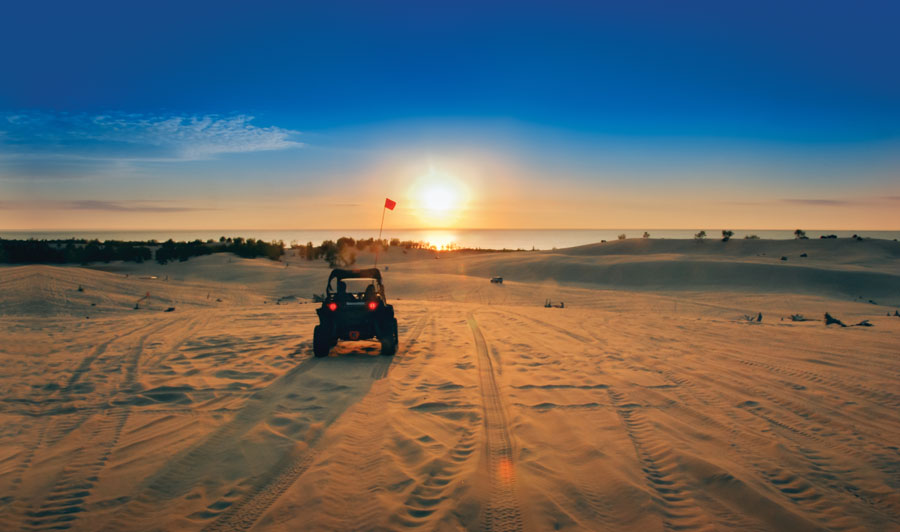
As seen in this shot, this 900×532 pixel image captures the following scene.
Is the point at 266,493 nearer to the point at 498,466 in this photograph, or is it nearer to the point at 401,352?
the point at 498,466

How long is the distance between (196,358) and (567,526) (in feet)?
27.8

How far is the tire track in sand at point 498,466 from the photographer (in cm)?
383

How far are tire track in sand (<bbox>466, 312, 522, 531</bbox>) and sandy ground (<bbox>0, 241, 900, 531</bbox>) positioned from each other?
0.02 meters

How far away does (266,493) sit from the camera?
4.21m

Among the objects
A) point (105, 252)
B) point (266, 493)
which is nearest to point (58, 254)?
point (105, 252)

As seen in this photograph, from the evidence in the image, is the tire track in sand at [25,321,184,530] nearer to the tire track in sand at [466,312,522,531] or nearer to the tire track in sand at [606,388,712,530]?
the tire track in sand at [466,312,522,531]

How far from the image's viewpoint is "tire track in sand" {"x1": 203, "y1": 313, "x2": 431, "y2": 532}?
3.74 m

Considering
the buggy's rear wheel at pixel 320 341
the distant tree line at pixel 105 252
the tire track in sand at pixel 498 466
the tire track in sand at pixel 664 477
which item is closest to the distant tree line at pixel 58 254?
the distant tree line at pixel 105 252

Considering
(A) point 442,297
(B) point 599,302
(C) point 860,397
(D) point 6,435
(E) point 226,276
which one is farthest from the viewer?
(E) point 226,276

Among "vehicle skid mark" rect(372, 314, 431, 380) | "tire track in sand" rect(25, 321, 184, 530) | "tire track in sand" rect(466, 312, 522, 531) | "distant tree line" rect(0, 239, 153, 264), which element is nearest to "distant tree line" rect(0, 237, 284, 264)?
"distant tree line" rect(0, 239, 153, 264)

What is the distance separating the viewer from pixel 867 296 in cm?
2517

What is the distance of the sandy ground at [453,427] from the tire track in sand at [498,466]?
0.08 feet

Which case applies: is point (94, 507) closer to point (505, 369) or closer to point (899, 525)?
point (505, 369)

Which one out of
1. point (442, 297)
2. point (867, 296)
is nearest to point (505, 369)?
point (442, 297)
